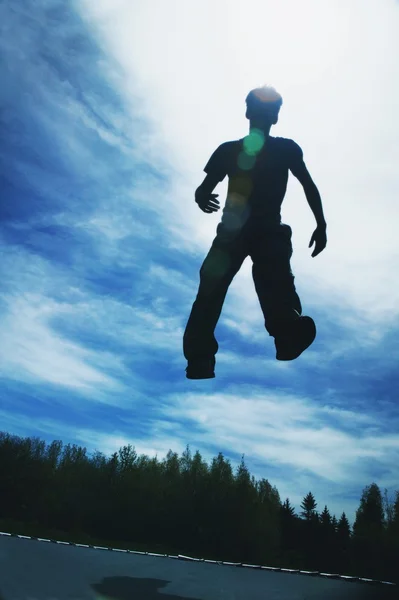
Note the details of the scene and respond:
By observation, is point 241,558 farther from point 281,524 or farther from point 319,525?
point 319,525

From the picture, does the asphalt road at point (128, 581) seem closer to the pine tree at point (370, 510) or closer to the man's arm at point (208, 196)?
the man's arm at point (208, 196)

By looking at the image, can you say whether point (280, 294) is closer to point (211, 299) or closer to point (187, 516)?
point (211, 299)

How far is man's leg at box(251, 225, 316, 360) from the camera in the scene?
12.8 ft

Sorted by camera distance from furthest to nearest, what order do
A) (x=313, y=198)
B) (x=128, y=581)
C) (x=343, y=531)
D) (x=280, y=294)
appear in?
(x=343, y=531) → (x=313, y=198) → (x=280, y=294) → (x=128, y=581)

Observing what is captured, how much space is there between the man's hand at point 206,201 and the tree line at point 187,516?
30802 mm

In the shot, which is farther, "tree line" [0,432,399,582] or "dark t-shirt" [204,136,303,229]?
"tree line" [0,432,399,582]

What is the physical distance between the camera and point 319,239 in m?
4.52

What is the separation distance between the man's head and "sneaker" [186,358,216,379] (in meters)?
2.28

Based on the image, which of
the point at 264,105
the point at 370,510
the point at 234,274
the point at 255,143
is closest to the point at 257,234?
the point at 234,274

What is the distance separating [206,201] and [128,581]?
321 centimetres

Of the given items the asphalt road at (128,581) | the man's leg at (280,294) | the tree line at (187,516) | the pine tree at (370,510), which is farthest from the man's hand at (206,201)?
the pine tree at (370,510)

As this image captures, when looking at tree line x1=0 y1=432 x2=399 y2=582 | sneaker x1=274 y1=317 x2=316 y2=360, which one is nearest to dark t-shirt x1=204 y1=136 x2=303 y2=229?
sneaker x1=274 y1=317 x2=316 y2=360

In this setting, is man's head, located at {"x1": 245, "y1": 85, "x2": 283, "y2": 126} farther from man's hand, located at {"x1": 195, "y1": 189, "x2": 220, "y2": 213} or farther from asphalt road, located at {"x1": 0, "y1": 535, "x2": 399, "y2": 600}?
asphalt road, located at {"x1": 0, "y1": 535, "x2": 399, "y2": 600}

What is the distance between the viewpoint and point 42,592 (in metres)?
2.40
